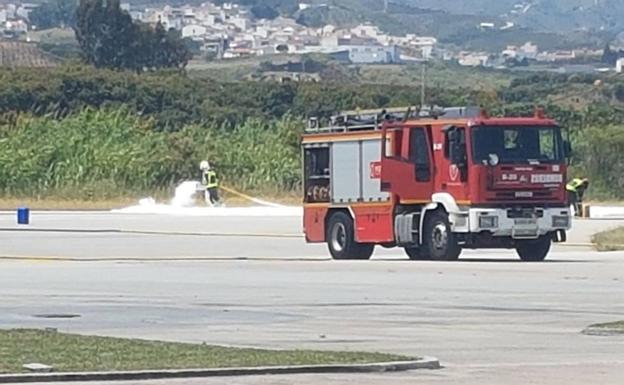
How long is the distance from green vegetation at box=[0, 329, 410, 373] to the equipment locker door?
1681 cm

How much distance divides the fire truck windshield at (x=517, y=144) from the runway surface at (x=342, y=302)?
1837mm

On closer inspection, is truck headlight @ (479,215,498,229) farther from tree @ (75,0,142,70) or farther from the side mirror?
tree @ (75,0,142,70)

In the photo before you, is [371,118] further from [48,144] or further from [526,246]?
[48,144]

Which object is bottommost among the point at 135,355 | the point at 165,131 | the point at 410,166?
the point at 135,355

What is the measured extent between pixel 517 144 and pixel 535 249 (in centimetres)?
197

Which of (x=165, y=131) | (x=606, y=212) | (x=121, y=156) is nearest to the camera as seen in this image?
(x=606, y=212)

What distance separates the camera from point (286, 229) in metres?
45.3

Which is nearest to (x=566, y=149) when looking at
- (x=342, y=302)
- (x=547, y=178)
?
(x=547, y=178)

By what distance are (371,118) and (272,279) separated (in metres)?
8.31

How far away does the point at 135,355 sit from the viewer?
16109mm

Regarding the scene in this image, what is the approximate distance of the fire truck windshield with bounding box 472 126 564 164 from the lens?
33.2 metres

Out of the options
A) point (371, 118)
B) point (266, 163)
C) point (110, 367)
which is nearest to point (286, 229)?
point (371, 118)

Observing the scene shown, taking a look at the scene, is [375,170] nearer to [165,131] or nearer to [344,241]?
[344,241]

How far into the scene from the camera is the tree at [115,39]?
129250 millimetres
